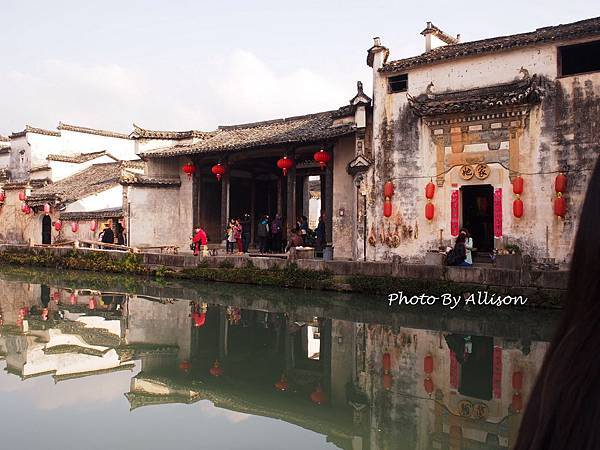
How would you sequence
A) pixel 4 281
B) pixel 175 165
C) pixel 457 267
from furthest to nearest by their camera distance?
pixel 175 165 → pixel 4 281 → pixel 457 267

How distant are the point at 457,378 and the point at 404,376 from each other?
593mm

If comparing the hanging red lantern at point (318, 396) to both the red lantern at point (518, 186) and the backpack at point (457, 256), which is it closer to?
the backpack at point (457, 256)

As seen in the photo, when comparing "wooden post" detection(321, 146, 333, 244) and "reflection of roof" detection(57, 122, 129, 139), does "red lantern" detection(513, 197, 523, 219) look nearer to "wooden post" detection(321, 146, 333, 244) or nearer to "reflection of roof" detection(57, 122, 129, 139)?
"wooden post" detection(321, 146, 333, 244)

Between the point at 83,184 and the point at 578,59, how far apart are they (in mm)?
20150

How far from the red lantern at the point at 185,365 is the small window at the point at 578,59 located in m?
9.40

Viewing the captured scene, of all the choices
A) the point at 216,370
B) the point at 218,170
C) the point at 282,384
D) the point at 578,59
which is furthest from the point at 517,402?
the point at 218,170

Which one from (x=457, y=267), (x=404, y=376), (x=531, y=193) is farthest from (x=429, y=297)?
(x=404, y=376)

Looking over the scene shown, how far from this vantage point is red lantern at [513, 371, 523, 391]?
19.2 ft

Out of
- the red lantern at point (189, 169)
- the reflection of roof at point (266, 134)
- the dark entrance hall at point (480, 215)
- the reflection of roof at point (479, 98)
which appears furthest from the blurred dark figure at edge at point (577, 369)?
the red lantern at point (189, 169)

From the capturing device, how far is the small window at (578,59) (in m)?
11.4

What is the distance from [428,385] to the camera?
600 cm

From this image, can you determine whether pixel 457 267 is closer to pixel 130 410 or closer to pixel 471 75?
pixel 471 75

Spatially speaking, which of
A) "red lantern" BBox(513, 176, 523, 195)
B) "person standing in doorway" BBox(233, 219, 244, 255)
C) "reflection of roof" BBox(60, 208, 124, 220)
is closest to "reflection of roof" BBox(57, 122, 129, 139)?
"reflection of roof" BBox(60, 208, 124, 220)

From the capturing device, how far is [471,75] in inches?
487
